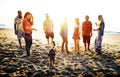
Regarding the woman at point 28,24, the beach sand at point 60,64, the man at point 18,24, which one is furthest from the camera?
the man at point 18,24

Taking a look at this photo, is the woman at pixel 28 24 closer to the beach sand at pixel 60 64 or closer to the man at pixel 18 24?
the beach sand at pixel 60 64

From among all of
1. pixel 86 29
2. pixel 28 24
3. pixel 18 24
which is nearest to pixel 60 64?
pixel 28 24

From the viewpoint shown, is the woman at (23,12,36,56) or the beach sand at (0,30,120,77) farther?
the woman at (23,12,36,56)

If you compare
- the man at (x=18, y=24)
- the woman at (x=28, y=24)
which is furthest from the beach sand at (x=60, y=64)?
the woman at (x=28, y=24)

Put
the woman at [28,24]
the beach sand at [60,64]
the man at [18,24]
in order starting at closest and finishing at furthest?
the beach sand at [60,64] → the woman at [28,24] → the man at [18,24]

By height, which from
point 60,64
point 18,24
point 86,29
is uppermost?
point 18,24

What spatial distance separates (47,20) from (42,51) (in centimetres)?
161

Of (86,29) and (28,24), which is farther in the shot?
(86,29)

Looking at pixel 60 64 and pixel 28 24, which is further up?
pixel 28 24

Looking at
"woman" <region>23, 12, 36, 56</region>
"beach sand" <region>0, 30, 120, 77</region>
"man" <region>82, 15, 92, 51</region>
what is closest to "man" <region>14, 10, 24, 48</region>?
"beach sand" <region>0, 30, 120, 77</region>

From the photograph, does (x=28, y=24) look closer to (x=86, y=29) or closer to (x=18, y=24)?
(x=18, y=24)

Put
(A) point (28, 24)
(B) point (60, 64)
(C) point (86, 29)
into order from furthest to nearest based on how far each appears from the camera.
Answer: (C) point (86, 29), (A) point (28, 24), (B) point (60, 64)

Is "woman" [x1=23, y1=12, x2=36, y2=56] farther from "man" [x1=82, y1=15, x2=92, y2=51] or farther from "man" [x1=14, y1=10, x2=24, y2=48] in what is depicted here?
"man" [x1=82, y1=15, x2=92, y2=51]

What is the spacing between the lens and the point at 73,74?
975cm
